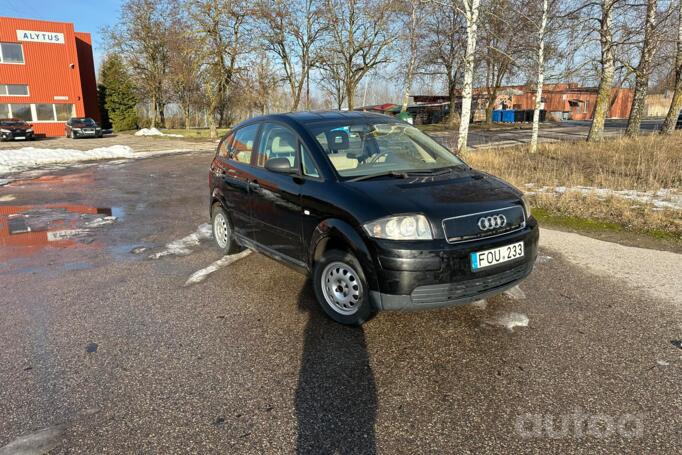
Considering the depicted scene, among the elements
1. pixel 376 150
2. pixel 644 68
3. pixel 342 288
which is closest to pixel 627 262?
pixel 376 150

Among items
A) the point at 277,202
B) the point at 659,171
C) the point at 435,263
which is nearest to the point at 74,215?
the point at 277,202

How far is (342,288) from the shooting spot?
3.77m

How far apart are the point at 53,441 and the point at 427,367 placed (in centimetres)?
230

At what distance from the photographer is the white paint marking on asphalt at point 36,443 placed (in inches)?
94.3

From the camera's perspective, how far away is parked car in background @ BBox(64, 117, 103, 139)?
32500 millimetres

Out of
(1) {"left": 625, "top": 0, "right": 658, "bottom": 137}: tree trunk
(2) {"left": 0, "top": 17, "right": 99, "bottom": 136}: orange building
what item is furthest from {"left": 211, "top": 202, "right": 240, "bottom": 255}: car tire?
(2) {"left": 0, "top": 17, "right": 99, "bottom": 136}: orange building

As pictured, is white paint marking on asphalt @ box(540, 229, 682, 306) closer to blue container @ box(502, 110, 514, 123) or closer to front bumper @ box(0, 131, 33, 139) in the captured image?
front bumper @ box(0, 131, 33, 139)

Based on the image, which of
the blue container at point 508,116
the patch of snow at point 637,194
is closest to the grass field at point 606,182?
the patch of snow at point 637,194

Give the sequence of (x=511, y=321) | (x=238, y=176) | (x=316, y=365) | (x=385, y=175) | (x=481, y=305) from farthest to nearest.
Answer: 1. (x=238, y=176)
2. (x=481, y=305)
3. (x=385, y=175)
4. (x=511, y=321)
5. (x=316, y=365)

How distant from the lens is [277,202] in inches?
173

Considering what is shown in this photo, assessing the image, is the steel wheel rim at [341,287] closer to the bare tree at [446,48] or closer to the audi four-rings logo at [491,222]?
the audi four-rings logo at [491,222]

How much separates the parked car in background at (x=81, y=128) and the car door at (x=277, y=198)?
33581 mm

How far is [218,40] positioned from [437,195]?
29.0 metres

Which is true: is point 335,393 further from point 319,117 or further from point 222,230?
point 222,230
